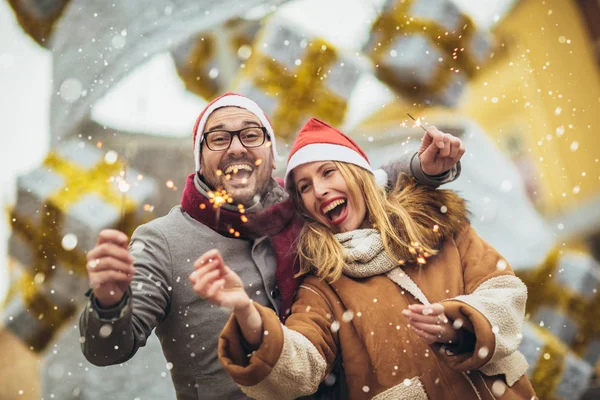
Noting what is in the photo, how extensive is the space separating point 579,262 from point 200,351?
0.92 m

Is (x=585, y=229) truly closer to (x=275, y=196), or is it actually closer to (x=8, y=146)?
(x=275, y=196)

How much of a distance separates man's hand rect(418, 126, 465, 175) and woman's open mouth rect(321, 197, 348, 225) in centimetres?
14

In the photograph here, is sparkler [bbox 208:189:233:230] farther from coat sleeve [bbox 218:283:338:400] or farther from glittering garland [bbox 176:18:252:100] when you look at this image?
glittering garland [bbox 176:18:252:100]

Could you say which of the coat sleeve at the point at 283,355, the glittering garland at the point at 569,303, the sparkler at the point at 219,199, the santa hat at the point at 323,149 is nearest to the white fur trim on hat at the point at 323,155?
the santa hat at the point at 323,149

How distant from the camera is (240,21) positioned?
4.12 feet

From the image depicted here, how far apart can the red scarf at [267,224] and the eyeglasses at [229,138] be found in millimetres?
78

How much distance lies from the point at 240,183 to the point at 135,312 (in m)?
0.24

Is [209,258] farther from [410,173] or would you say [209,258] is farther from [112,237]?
[410,173]

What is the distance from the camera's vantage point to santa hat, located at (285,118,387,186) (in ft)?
2.77

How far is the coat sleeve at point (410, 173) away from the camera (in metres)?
0.86

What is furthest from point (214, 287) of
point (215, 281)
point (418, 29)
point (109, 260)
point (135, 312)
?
point (418, 29)

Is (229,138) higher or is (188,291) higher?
(229,138)

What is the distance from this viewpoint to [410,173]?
891 millimetres

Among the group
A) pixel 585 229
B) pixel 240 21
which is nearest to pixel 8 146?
pixel 240 21
